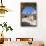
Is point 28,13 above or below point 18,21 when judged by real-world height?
above

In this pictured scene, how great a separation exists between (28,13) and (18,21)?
40 centimetres

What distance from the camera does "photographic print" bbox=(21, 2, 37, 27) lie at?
3.98 m

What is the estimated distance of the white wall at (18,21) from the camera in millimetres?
3980

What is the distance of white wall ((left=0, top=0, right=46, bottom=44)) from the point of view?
157 inches

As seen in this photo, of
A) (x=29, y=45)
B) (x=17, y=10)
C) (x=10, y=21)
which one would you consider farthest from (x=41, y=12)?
(x=29, y=45)

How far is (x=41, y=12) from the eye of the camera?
4.00 metres

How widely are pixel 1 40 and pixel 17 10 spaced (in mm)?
1548

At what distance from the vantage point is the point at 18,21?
3984mm

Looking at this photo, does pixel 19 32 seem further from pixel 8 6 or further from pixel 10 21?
pixel 8 6

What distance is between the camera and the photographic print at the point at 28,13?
398 cm

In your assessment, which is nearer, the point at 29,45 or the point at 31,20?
the point at 29,45

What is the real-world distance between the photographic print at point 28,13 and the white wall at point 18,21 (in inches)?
4.4

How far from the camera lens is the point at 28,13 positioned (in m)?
3.98

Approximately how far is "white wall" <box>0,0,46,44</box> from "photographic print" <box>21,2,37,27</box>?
11 centimetres
